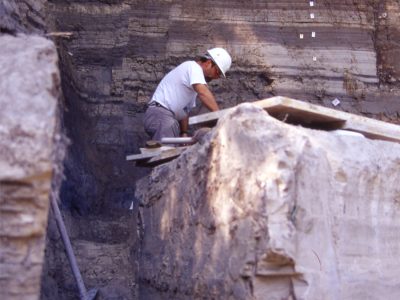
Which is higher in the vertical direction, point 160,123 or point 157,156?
point 160,123

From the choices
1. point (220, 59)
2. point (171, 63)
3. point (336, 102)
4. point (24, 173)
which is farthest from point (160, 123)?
point (24, 173)

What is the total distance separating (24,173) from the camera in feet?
9.22

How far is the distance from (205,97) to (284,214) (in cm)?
252

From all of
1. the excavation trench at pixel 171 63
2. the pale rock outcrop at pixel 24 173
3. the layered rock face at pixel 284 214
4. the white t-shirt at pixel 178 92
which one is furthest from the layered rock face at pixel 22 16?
the pale rock outcrop at pixel 24 173

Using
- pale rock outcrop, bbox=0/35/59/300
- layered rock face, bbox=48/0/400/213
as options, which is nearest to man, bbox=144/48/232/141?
layered rock face, bbox=48/0/400/213

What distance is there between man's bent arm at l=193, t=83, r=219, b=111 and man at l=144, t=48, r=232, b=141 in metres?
0.12

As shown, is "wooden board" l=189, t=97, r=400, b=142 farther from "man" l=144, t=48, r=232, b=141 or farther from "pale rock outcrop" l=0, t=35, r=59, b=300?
"pale rock outcrop" l=0, t=35, r=59, b=300

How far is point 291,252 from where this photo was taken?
387 centimetres

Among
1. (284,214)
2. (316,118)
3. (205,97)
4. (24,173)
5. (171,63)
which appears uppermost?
(171,63)

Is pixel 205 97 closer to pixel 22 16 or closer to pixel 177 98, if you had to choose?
pixel 177 98

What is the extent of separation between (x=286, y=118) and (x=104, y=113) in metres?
4.01

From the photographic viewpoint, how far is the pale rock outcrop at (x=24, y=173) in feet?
9.23

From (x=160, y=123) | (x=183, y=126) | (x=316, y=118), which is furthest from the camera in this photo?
(x=183, y=126)

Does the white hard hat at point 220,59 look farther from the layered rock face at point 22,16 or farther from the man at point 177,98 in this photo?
the layered rock face at point 22,16
